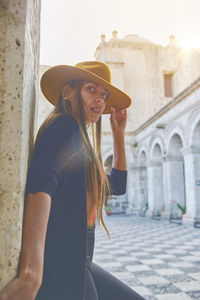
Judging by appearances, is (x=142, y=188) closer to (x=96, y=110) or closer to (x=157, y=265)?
(x=157, y=265)

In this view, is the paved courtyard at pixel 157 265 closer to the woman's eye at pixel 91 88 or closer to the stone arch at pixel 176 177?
the woman's eye at pixel 91 88

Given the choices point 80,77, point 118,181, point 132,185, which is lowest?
point 118,181

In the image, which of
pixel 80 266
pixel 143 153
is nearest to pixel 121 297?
pixel 80 266

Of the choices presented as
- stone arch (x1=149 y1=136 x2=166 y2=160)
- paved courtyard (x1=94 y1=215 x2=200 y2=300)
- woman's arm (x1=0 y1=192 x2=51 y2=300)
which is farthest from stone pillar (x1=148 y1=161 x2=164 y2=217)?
woman's arm (x1=0 y1=192 x2=51 y2=300)

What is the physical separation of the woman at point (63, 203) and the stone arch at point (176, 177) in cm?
1397

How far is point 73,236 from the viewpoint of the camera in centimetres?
111

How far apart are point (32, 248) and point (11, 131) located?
0.37 m

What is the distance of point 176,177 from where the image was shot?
15188mm

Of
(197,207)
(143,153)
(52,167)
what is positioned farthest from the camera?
(143,153)

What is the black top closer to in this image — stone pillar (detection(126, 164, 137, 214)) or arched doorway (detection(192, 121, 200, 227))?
arched doorway (detection(192, 121, 200, 227))

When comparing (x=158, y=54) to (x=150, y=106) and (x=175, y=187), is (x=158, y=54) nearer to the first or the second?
(x=150, y=106)

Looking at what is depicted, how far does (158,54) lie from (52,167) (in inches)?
1027

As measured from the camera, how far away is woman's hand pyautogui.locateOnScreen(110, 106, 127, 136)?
199 cm

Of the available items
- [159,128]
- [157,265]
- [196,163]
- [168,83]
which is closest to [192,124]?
[196,163]
